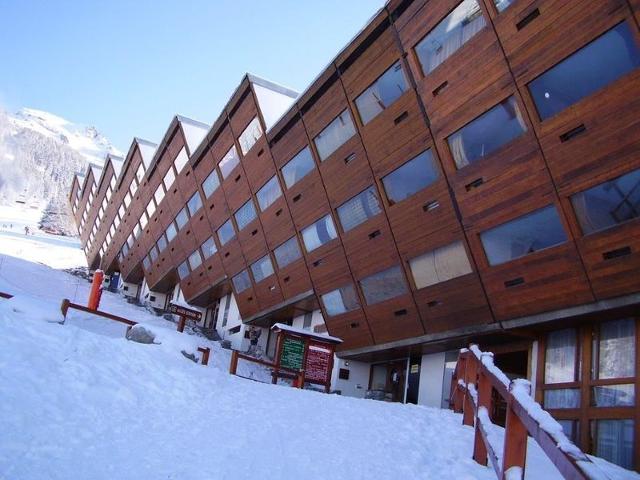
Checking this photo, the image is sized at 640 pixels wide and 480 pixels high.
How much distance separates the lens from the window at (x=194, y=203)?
123 feet

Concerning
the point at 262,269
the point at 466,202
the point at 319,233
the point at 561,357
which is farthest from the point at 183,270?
the point at 561,357

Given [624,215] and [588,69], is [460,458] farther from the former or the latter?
[588,69]

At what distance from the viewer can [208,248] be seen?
3656cm

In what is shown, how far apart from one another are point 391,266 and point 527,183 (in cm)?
686

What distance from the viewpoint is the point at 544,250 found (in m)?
14.6

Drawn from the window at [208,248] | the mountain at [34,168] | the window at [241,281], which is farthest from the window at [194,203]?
the mountain at [34,168]

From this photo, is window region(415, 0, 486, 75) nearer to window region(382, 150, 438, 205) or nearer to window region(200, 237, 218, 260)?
window region(382, 150, 438, 205)

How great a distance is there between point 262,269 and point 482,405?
23.9 m

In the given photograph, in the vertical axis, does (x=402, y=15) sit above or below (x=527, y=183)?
above

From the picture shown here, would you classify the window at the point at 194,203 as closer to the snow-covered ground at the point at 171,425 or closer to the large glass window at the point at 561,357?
the snow-covered ground at the point at 171,425

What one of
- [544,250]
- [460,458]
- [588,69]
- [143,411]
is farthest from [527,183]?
[143,411]

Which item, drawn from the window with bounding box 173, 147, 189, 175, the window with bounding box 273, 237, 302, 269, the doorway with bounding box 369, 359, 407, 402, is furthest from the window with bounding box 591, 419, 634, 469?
the window with bounding box 173, 147, 189, 175

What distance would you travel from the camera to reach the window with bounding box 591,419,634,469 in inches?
488

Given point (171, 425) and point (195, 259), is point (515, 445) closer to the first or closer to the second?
point (171, 425)
